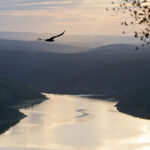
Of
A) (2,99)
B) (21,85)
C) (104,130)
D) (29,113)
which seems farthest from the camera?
(21,85)

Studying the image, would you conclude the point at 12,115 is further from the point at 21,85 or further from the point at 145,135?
the point at 21,85

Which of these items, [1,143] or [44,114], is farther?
[44,114]

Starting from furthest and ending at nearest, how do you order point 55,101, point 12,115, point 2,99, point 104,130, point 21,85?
point 21,85 < point 55,101 < point 2,99 < point 12,115 < point 104,130

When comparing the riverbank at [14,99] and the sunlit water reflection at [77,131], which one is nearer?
the sunlit water reflection at [77,131]

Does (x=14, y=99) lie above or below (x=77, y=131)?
below

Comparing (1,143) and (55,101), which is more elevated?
(1,143)

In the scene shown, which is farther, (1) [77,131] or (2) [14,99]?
(2) [14,99]

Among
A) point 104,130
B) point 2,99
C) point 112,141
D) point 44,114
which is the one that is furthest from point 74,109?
point 112,141

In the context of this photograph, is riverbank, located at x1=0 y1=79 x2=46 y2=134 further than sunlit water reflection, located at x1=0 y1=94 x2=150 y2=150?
Yes
